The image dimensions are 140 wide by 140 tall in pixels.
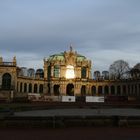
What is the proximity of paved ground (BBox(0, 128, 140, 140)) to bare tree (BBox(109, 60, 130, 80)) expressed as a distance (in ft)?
362

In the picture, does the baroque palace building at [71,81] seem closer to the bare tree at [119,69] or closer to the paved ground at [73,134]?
the bare tree at [119,69]

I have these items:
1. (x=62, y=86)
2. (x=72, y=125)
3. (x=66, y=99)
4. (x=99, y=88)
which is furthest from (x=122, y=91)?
(x=72, y=125)

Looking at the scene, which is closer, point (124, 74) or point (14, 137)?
point (14, 137)

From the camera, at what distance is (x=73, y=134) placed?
825 inches

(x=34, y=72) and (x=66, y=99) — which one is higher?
(x=34, y=72)

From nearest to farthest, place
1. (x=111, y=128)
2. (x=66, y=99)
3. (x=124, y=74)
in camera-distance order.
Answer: (x=111, y=128) < (x=66, y=99) < (x=124, y=74)

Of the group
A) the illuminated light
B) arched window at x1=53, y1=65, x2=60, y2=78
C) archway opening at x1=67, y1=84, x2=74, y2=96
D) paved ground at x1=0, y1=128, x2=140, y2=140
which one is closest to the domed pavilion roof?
arched window at x1=53, y1=65, x2=60, y2=78

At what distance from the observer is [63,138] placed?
19328mm

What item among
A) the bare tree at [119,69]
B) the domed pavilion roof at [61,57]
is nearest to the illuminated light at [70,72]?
the domed pavilion roof at [61,57]

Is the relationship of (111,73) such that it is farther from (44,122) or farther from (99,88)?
(44,122)

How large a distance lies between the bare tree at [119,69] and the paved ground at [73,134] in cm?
11045

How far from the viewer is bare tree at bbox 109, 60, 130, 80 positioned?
134 metres

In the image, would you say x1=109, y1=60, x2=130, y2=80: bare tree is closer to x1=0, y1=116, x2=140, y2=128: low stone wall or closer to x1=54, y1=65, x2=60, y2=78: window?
x1=54, y1=65, x2=60, y2=78: window

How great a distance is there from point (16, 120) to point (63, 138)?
635cm
